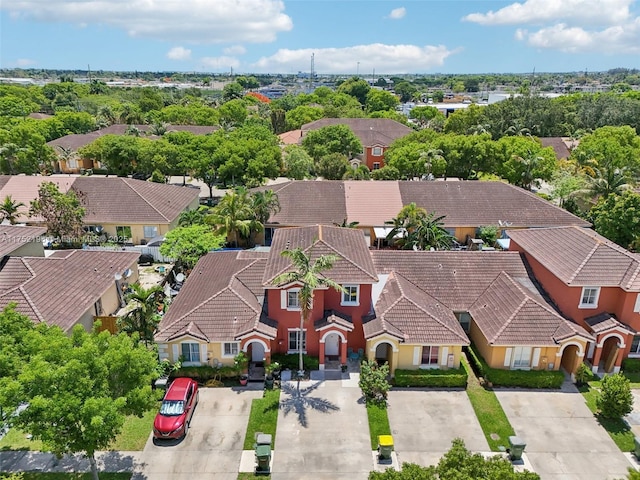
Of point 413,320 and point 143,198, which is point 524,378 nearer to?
point 413,320

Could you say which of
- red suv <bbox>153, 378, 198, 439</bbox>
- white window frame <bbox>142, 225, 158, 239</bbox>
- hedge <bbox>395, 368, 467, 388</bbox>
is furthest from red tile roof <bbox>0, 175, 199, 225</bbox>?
hedge <bbox>395, 368, 467, 388</bbox>

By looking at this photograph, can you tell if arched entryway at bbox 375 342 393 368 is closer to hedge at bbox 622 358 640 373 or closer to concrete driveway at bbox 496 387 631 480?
concrete driveway at bbox 496 387 631 480

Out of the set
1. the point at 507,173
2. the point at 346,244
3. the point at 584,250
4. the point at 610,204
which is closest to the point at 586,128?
the point at 507,173

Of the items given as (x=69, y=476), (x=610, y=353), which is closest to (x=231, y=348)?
(x=69, y=476)

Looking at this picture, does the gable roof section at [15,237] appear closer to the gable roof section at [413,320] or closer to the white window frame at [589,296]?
the gable roof section at [413,320]

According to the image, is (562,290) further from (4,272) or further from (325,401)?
(4,272)

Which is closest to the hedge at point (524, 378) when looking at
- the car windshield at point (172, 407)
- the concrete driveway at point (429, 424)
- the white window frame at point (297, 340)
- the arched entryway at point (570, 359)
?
the arched entryway at point (570, 359)
